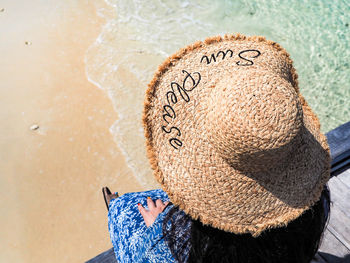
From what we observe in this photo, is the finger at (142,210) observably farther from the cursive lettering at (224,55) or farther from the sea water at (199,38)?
the sea water at (199,38)

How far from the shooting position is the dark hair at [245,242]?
111cm

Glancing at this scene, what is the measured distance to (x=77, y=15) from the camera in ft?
18.8

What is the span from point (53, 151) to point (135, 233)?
2699 mm

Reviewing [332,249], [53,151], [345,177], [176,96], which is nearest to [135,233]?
Answer: [176,96]

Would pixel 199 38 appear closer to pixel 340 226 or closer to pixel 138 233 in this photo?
pixel 340 226

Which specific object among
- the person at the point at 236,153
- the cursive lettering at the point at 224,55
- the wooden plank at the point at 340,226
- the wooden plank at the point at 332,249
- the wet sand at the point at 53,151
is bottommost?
the wet sand at the point at 53,151

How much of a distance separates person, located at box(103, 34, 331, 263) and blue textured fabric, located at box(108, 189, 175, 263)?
0.38 ft

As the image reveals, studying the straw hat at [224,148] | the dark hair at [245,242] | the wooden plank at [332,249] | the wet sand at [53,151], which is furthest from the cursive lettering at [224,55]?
the wet sand at [53,151]

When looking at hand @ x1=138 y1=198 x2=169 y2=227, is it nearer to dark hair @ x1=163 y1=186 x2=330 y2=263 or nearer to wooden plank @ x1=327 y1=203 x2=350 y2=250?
dark hair @ x1=163 y1=186 x2=330 y2=263

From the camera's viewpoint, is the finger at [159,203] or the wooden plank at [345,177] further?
the wooden plank at [345,177]

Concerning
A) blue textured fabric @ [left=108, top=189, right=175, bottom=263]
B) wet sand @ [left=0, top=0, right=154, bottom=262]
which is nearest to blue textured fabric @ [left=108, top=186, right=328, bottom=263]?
blue textured fabric @ [left=108, top=189, right=175, bottom=263]

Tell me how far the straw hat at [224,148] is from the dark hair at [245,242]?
0.36 ft

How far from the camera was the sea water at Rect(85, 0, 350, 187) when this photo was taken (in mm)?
4316

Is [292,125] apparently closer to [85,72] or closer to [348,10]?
[85,72]
